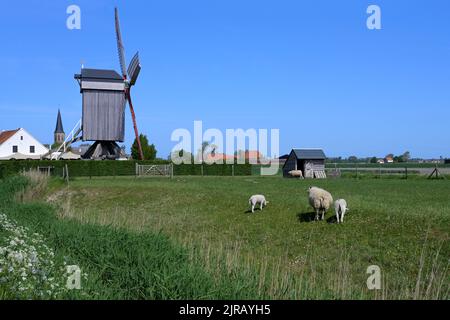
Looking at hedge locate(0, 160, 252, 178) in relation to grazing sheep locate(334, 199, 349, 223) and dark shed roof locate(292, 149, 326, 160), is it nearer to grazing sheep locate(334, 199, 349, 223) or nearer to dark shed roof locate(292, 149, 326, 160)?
dark shed roof locate(292, 149, 326, 160)

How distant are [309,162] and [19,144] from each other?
5520cm

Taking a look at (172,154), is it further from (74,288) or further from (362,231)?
(74,288)

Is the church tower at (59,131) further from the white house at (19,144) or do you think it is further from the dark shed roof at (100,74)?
the dark shed roof at (100,74)

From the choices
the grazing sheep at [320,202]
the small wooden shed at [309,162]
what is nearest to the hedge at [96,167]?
the small wooden shed at [309,162]

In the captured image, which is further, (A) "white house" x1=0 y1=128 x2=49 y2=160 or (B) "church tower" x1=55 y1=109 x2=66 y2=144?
(B) "church tower" x1=55 y1=109 x2=66 y2=144

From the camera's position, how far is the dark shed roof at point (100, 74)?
5495cm

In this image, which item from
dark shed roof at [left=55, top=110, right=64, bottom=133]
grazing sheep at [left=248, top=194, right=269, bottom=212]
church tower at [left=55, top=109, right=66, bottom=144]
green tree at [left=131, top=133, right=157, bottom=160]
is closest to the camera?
grazing sheep at [left=248, top=194, right=269, bottom=212]

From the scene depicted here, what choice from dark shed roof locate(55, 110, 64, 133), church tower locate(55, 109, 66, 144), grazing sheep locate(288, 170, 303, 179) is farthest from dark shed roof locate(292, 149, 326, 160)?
dark shed roof locate(55, 110, 64, 133)

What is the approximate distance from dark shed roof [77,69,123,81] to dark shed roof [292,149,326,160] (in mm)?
22839

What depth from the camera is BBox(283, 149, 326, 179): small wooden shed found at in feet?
167

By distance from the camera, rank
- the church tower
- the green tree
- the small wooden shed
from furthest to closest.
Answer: the church tower
the green tree
the small wooden shed

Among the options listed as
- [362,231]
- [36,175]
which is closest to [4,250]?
[362,231]

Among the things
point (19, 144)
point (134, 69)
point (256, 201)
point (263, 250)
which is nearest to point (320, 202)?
point (263, 250)

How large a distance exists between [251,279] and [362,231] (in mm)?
7304
